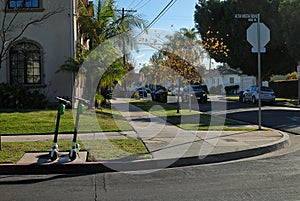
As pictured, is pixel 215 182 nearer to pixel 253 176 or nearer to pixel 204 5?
pixel 253 176

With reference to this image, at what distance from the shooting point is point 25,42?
62.4 feet

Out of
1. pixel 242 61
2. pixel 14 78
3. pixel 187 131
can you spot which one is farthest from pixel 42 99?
pixel 242 61

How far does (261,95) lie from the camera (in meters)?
30.7

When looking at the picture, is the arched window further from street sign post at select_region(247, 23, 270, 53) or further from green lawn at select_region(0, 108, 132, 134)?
street sign post at select_region(247, 23, 270, 53)

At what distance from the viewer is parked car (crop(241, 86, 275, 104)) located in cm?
3043

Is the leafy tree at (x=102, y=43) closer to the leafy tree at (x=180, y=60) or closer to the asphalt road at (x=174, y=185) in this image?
the leafy tree at (x=180, y=60)

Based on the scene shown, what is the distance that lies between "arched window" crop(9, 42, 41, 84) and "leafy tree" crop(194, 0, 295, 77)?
1766 centimetres

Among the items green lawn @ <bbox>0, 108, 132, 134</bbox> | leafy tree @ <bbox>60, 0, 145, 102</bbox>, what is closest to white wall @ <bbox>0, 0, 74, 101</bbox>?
leafy tree @ <bbox>60, 0, 145, 102</bbox>

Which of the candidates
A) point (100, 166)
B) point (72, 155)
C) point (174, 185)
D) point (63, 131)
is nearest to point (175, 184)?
point (174, 185)

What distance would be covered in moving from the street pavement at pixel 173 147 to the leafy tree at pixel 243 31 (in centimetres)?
2188

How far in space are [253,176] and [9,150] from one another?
552cm

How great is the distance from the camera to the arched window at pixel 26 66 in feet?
62.2

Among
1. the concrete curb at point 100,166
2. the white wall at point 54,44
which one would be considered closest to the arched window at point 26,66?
the white wall at point 54,44

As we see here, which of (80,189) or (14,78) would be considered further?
(14,78)
